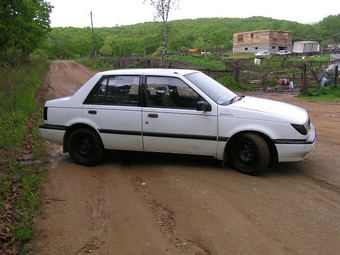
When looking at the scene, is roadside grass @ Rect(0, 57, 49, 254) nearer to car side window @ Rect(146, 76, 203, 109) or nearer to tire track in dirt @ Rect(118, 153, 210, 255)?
tire track in dirt @ Rect(118, 153, 210, 255)

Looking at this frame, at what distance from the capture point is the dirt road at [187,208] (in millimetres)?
3748

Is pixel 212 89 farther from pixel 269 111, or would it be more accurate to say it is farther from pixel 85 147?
pixel 85 147

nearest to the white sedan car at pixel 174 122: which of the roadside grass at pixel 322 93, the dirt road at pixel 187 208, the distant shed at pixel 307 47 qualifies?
the dirt road at pixel 187 208

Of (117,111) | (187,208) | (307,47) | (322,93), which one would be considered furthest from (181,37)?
(187,208)

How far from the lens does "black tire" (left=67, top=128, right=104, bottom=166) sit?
20.9ft

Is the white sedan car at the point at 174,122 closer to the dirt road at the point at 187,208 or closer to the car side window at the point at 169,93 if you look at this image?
the car side window at the point at 169,93

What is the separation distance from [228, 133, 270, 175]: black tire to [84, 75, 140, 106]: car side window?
1.78 metres

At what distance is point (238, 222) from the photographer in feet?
13.6

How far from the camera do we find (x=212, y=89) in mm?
6172

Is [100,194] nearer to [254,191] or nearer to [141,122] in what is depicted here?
[141,122]

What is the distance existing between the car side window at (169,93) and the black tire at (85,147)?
3.86 ft

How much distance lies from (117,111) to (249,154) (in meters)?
2.24

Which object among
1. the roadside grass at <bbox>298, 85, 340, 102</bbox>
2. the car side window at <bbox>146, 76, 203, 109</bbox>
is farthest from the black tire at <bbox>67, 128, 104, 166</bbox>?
the roadside grass at <bbox>298, 85, 340, 102</bbox>

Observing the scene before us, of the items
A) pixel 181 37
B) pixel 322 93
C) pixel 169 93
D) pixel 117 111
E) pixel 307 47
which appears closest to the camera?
pixel 169 93
